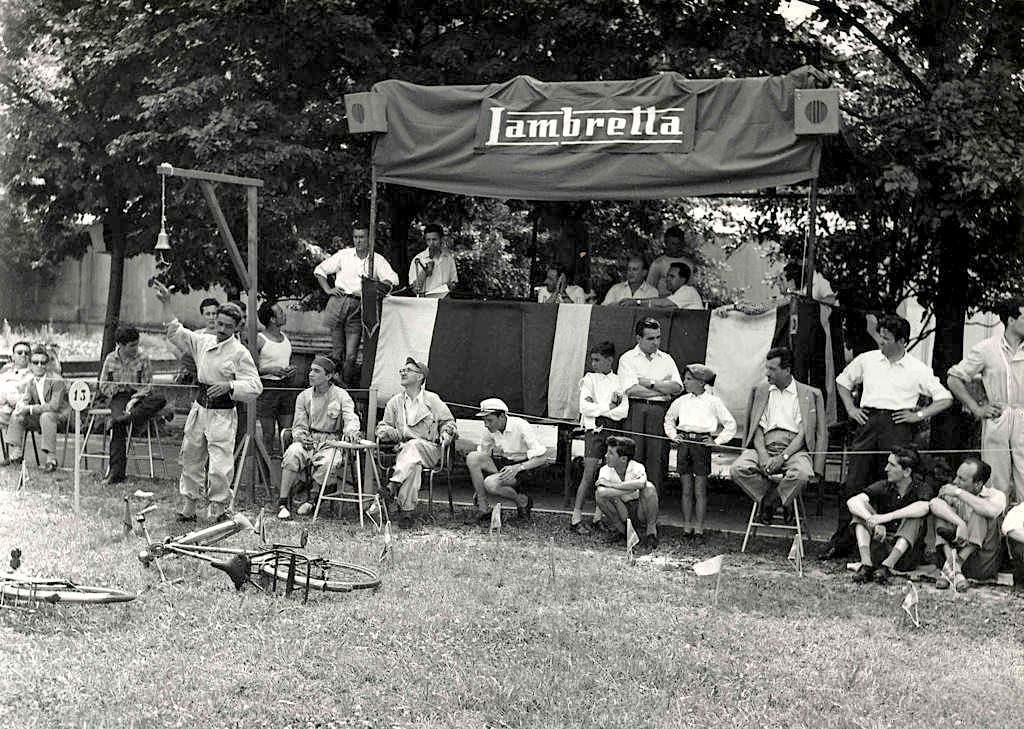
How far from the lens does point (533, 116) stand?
10.6 meters

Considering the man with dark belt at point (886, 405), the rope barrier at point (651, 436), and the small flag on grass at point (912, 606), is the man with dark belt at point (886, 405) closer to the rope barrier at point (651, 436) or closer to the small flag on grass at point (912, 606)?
the rope barrier at point (651, 436)

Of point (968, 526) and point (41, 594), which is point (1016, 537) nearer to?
point (968, 526)

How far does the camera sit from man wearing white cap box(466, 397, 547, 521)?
10.5 meters

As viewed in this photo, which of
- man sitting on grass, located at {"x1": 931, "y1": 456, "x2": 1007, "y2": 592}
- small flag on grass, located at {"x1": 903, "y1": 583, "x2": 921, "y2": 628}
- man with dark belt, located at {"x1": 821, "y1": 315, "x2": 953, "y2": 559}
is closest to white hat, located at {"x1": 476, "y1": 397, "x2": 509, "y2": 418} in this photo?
man with dark belt, located at {"x1": 821, "y1": 315, "x2": 953, "y2": 559}

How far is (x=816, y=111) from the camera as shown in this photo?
969 centimetres

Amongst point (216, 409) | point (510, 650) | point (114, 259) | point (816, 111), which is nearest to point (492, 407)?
point (216, 409)

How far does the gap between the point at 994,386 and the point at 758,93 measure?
3.05 metres

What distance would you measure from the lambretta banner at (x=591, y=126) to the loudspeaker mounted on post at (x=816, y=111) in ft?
3.05

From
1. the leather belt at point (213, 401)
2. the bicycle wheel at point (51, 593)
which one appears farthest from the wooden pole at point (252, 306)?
the bicycle wheel at point (51, 593)

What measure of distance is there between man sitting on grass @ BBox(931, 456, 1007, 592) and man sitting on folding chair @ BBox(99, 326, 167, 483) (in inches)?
307

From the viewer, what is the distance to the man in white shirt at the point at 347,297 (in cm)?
1244

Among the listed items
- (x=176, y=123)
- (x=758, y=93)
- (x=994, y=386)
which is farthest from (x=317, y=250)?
(x=994, y=386)

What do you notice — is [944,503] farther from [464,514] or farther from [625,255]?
[625,255]

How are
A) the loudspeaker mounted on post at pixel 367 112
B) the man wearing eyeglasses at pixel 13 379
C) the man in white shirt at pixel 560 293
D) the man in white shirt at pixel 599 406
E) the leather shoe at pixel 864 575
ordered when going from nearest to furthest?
the leather shoe at pixel 864 575 < the man in white shirt at pixel 599 406 < the loudspeaker mounted on post at pixel 367 112 < the man in white shirt at pixel 560 293 < the man wearing eyeglasses at pixel 13 379
